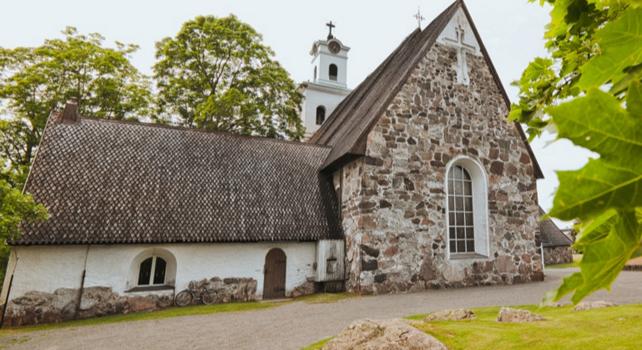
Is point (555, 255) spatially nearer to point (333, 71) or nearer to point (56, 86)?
point (333, 71)

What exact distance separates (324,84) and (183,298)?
18702 mm

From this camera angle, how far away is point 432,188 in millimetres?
10250

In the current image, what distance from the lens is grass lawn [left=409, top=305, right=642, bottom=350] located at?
376 centimetres

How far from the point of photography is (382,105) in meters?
10.1

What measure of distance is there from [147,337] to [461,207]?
917 centimetres

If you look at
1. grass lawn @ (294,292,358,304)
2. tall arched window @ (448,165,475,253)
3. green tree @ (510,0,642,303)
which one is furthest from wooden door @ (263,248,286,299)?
green tree @ (510,0,642,303)

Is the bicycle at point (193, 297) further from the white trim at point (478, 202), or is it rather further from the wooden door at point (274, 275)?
the white trim at point (478, 202)

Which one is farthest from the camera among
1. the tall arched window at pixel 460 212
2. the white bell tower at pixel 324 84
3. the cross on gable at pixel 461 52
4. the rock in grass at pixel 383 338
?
the white bell tower at pixel 324 84

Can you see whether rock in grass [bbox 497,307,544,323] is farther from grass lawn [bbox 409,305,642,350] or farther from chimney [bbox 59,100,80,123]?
chimney [bbox 59,100,80,123]

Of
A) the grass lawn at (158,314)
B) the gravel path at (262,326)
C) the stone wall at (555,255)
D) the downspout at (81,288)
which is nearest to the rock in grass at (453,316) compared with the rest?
the gravel path at (262,326)

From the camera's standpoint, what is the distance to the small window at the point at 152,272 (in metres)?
8.77

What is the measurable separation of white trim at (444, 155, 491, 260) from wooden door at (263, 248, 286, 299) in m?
4.95

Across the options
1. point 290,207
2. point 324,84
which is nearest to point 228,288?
point 290,207

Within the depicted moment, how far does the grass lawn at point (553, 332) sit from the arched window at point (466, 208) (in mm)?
5247
